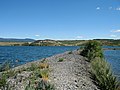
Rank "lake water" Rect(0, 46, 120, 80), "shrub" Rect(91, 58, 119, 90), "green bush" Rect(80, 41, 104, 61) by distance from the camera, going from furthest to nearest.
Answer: "lake water" Rect(0, 46, 120, 80)
"green bush" Rect(80, 41, 104, 61)
"shrub" Rect(91, 58, 119, 90)

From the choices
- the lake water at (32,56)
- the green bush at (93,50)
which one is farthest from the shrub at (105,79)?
the green bush at (93,50)

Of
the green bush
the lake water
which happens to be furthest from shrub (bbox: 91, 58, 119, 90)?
the green bush

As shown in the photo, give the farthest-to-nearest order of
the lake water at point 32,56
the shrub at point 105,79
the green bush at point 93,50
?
the lake water at point 32,56 → the green bush at point 93,50 → the shrub at point 105,79

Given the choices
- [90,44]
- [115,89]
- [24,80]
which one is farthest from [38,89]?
[90,44]

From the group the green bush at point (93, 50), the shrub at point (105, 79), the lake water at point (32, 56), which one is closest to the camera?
the shrub at point (105, 79)

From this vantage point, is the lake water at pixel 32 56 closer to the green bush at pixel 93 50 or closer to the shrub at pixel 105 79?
the green bush at pixel 93 50

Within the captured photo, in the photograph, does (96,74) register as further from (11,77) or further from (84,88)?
(11,77)

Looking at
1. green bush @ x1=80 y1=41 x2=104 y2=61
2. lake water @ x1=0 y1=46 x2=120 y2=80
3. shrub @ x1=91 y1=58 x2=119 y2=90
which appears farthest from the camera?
lake water @ x1=0 y1=46 x2=120 y2=80

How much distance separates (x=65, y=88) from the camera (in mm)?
13977

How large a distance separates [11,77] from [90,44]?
24.4 m

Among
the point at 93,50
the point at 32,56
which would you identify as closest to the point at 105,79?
the point at 93,50

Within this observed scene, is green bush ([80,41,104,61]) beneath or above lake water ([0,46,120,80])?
above

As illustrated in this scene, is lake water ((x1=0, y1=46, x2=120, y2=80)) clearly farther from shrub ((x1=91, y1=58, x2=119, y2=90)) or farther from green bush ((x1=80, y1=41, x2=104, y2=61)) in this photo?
shrub ((x1=91, y1=58, x2=119, y2=90))

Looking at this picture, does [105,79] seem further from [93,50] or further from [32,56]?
[32,56]
